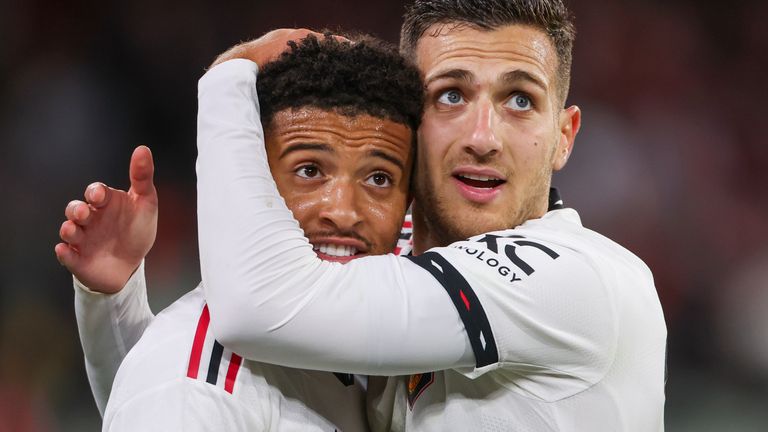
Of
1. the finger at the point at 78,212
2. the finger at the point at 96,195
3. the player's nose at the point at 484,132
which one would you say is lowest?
the finger at the point at 78,212

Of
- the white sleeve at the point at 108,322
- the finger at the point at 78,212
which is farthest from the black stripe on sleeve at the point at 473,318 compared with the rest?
the white sleeve at the point at 108,322

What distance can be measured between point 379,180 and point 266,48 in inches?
19.3

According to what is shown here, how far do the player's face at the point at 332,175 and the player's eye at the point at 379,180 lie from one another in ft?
0.04

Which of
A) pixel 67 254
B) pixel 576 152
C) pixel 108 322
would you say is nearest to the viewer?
pixel 67 254

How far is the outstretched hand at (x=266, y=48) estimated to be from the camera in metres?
2.40

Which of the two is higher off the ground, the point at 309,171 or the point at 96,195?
the point at 309,171

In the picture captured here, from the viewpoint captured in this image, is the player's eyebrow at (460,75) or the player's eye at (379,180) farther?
the player's eyebrow at (460,75)

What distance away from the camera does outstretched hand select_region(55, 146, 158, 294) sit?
238 centimetres

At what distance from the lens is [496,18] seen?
8.77 ft

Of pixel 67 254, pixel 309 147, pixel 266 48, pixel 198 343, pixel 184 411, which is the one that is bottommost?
pixel 184 411

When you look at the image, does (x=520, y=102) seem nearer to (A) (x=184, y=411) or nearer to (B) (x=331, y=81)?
(B) (x=331, y=81)

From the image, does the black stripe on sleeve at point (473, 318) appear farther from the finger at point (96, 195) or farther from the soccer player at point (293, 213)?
the finger at point (96, 195)

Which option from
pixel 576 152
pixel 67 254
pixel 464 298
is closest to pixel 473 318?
pixel 464 298

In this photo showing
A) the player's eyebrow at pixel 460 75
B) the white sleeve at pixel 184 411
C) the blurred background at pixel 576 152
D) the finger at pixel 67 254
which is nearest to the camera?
the white sleeve at pixel 184 411
